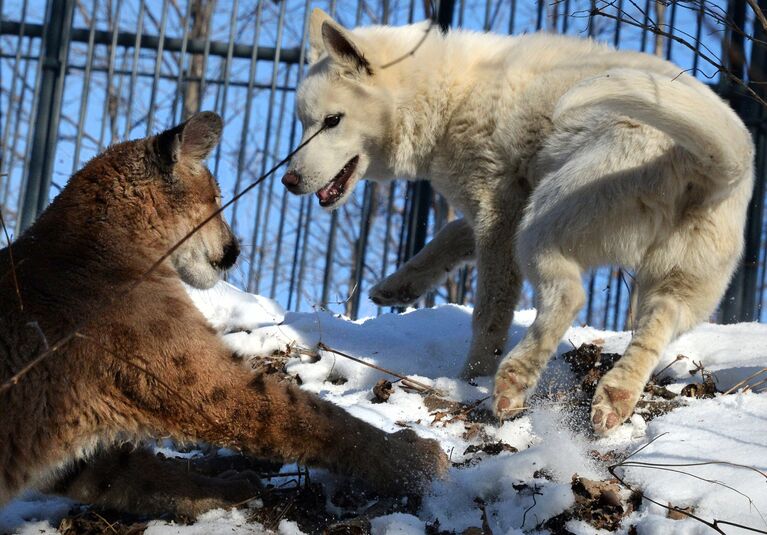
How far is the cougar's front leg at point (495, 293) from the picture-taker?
430cm

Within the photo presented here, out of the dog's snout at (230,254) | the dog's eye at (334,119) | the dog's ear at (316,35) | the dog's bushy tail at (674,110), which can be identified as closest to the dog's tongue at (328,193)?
the dog's eye at (334,119)

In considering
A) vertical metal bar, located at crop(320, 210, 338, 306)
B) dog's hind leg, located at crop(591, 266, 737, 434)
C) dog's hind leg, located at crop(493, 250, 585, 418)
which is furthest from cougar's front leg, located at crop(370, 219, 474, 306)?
vertical metal bar, located at crop(320, 210, 338, 306)

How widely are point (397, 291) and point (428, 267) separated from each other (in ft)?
0.71

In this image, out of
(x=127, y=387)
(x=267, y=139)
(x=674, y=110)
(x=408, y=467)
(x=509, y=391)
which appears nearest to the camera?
(x=127, y=387)

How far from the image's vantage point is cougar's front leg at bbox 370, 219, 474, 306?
16.4 feet

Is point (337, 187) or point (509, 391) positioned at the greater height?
point (337, 187)

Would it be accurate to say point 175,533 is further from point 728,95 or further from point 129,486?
point 728,95

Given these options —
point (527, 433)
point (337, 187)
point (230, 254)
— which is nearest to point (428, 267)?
point (337, 187)

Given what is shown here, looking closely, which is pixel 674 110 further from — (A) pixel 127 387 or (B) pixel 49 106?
(B) pixel 49 106

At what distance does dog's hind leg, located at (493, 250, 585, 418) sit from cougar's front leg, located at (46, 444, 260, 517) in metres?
1.08

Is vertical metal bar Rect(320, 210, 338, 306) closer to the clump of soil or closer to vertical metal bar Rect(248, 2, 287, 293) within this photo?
vertical metal bar Rect(248, 2, 287, 293)

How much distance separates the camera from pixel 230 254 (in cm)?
387

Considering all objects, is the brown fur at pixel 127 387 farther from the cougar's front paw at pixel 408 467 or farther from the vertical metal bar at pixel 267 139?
the vertical metal bar at pixel 267 139

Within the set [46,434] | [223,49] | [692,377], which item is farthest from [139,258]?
[223,49]
